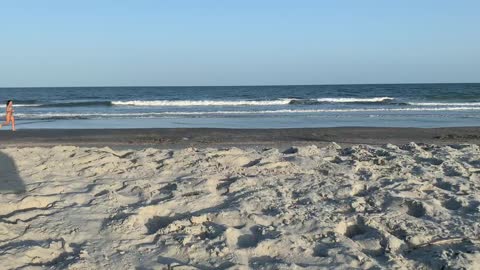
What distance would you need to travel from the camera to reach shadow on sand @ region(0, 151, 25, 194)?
4.96 m

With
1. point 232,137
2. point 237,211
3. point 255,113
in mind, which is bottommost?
point 255,113

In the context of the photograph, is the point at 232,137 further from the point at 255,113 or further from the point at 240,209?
the point at 255,113

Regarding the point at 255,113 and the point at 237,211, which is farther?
the point at 255,113

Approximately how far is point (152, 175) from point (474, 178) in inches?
141

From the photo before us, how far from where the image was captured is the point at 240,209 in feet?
14.5

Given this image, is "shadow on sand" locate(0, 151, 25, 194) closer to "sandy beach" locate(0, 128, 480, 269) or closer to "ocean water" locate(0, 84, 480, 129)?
"sandy beach" locate(0, 128, 480, 269)

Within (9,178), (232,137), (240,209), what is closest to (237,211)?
(240,209)

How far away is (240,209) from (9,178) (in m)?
2.65

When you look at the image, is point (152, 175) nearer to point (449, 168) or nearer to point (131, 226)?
point (131, 226)

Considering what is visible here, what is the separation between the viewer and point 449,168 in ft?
19.5

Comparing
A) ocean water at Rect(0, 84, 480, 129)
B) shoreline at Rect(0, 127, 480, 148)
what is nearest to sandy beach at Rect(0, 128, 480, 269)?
shoreline at Rect(0, 127, 480, 148)

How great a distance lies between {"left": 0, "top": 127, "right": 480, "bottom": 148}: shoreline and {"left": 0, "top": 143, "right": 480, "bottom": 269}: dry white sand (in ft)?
17.0

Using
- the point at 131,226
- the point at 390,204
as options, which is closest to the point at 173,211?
the point at 131,226

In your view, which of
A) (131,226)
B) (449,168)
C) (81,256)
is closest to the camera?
(81,256)
